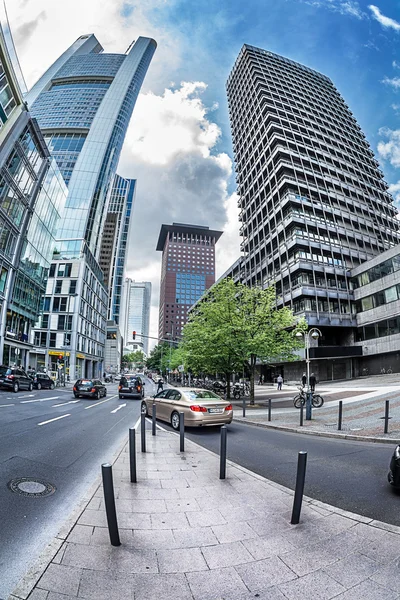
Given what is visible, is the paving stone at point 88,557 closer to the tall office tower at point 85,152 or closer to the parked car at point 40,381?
the parked car at point 40,381

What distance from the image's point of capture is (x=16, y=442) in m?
7.98

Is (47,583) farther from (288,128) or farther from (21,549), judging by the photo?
(288,128)

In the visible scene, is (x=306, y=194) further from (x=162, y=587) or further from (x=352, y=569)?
(x=162, y=587)

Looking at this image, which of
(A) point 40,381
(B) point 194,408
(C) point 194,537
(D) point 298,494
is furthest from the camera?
(A) point 40,381

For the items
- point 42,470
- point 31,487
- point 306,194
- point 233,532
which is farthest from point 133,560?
point 306,194

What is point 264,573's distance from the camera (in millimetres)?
2791

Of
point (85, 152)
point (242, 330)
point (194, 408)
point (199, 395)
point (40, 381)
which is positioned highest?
point (85, 152)

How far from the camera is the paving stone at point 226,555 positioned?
9.65ft

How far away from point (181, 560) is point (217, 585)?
1.63 feet

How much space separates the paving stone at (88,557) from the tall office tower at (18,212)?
122 feet

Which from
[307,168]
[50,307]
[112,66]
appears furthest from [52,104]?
[307,168]

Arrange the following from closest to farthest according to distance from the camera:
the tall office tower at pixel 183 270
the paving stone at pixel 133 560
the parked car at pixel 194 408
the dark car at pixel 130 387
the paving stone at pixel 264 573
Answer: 1. the paving stone at pixel 264 573
2. the paving stone at pixel 133 560
3. the parked car at pixel 194 408
4. the dark car at pixel 130 387
5. the tall office tower at pixel 183 270

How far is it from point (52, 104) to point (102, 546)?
148 m

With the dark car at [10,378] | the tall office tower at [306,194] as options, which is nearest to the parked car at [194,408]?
the dark car at [10,378]
